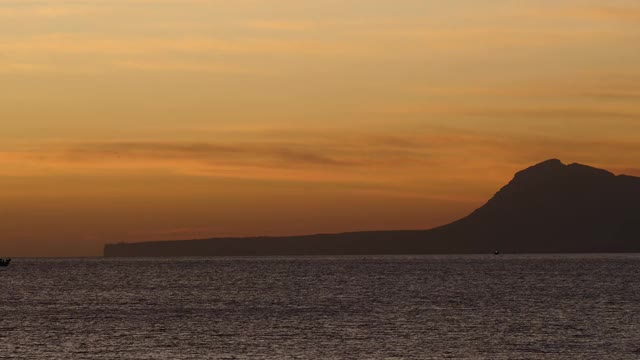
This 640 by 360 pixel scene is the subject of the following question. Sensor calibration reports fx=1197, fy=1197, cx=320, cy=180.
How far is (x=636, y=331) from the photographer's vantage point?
426ft

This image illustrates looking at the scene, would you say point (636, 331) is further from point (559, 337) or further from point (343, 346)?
point (343, 346)

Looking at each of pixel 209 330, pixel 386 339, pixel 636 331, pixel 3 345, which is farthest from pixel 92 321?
pixel 636 331

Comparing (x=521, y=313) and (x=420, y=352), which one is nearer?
(x=420, y=352)

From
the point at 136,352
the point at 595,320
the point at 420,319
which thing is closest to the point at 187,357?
the point at 136,352

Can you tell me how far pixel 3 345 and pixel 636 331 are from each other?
66543 millimetres

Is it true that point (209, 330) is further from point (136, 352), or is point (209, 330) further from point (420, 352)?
point (420, 352)

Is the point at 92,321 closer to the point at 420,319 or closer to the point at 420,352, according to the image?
the point at 420,319

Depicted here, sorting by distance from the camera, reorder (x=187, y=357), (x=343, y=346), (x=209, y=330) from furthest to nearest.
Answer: (x=209, y=330), (x=343, y=346), (x=187, y=357)

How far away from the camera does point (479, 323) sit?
472 feet

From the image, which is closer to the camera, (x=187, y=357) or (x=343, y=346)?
(x=187, y=357)

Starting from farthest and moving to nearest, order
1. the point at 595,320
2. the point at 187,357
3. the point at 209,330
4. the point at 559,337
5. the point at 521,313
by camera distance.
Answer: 1. the point at 521,313
2. the point at 595,320
3. the point at 209,330
4. the point at 559,337
5. the point at 187,357

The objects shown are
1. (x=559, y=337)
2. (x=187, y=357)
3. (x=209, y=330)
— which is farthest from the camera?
(x=209, y=330)

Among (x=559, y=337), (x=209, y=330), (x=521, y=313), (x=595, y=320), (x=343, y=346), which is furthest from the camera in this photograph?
(x=521, y=313)

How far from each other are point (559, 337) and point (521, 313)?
127 feet
